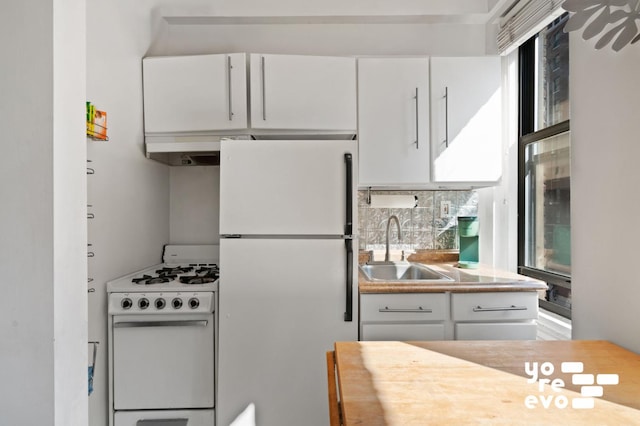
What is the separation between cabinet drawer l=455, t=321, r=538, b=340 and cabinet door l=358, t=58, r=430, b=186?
0.94 meters

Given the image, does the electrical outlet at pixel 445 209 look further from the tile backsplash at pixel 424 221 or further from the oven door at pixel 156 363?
the oven door at pixel 156 363

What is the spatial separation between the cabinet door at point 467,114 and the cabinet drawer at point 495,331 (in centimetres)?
92

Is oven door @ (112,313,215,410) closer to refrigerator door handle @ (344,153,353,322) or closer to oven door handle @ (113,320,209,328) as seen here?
oven door handle @ (113,320,209,328)

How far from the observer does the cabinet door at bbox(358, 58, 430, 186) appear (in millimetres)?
2213

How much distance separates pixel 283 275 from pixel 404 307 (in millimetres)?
685

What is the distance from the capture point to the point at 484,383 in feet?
2.51

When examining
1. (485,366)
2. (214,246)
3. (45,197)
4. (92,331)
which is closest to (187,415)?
(92,331)

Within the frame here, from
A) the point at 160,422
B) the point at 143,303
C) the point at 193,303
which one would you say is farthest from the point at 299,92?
the point at 160,422

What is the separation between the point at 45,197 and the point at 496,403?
4.05ft

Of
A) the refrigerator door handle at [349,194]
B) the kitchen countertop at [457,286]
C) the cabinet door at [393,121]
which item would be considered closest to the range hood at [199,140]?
the cabinet door at [393,121]

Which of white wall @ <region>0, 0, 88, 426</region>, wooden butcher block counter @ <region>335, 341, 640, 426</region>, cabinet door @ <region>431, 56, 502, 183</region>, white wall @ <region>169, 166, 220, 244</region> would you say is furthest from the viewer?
white wall @ <region>169, 166, 220, 244</region>

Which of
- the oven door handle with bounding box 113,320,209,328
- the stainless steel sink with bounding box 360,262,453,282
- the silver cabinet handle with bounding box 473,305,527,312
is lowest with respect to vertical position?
the oven door handle with bounding box 113,320,209,328

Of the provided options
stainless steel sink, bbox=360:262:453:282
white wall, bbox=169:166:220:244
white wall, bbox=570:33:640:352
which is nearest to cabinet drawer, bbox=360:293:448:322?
stainless steel sink, bbox=360:262:453:282

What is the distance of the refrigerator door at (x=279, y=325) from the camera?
180cm
